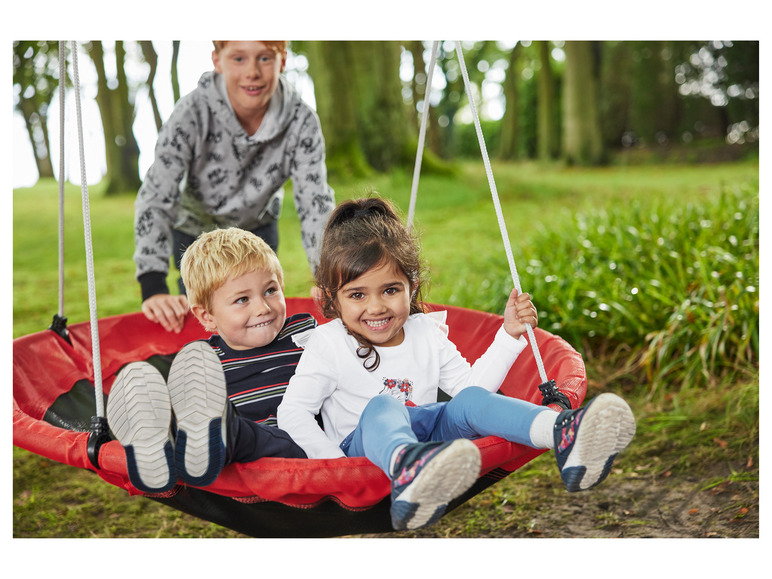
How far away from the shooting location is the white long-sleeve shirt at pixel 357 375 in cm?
147

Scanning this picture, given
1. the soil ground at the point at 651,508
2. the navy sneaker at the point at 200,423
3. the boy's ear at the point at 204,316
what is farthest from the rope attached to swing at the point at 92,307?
the soil ground at the point at 651,508

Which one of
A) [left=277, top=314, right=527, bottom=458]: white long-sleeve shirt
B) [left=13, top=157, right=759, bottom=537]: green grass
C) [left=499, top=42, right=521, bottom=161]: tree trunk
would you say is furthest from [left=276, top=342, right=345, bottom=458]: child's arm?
[left=499, top=42, right=521, bottom=161]: tree trunk

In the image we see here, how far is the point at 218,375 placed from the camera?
1192 millimetres

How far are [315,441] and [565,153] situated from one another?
23.5 feet

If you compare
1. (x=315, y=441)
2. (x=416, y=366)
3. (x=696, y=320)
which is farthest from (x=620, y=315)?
(x=315, y=441)

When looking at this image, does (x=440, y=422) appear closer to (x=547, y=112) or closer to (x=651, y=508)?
(x=651, y=508)

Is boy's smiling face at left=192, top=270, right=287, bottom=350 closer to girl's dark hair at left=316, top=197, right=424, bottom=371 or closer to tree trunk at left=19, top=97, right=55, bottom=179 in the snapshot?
girl's dark hair at left=316, top=197, right=424, bottom=371

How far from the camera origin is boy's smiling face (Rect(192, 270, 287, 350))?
164 cm

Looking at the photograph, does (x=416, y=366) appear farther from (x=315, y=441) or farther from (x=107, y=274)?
(x=107, y=274)

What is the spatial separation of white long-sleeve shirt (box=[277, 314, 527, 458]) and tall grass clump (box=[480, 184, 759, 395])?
51.3 inches

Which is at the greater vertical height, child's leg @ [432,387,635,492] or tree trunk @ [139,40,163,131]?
tree trunk @ [139,40,163,131]

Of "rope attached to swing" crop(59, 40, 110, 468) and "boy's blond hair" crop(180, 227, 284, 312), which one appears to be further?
"boy's blond hair" crop(180, 227, 284, 312)

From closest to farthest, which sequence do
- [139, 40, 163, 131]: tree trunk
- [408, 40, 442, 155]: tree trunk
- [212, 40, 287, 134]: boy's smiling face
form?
[212, 40, 287, 134]: boy's smiling face, [139, 40, 163, 131]: tree trunk, [408, 40, 442, 155]: tree trunk

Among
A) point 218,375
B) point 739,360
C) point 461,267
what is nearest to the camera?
point 218,375
